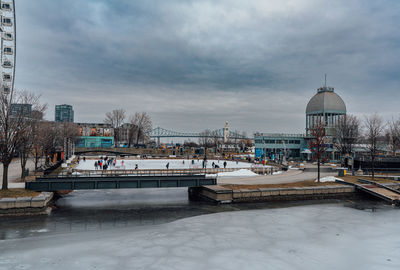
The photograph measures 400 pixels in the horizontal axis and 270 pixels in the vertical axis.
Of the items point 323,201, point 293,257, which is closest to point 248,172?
point 323,201

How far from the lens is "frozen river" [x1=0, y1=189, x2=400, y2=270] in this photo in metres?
16.2

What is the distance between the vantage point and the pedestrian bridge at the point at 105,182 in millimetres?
32656

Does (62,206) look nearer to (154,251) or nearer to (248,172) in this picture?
(154,251)

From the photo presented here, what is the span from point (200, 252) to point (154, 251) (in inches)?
108

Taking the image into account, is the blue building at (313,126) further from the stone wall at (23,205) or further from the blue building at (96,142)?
the blue building at (96,142)

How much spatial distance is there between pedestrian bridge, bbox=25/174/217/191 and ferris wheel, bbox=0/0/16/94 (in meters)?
52.3

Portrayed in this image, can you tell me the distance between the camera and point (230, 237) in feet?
68.9

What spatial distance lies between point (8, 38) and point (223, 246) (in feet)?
261

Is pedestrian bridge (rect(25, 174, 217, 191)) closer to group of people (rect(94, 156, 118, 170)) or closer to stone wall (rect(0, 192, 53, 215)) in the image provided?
stone wall (rect(0, 192, 53, 215))

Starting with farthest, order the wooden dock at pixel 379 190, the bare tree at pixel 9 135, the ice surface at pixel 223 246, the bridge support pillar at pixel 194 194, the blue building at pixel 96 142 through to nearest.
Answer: the blue building at pixel 96 142 → the bridge support pillar at pixel 194 194 → the wooden dock at pixel 379 190 → the bare tree at pixel 9 135 → the ice surface at pixel 223 246

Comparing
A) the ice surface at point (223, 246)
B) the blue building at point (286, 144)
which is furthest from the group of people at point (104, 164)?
the blue building at point (286, 144)

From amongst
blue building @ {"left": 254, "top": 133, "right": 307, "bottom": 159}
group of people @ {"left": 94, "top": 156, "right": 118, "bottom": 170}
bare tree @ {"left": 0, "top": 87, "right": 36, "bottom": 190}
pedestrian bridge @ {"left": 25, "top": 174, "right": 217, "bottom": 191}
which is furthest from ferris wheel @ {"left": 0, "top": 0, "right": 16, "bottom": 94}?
blue building @ {"left": 254, "top": 133, "right": 307, "bottom": 159}

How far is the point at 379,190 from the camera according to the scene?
3991cm

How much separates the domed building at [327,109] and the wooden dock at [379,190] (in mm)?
47284
